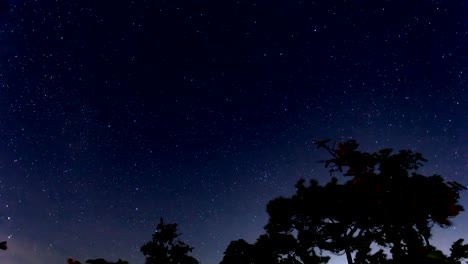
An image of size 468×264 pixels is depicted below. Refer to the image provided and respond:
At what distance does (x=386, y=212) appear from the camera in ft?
32.6

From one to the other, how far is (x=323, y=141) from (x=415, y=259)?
21.7ft

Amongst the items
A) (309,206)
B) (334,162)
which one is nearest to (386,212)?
(334,162)

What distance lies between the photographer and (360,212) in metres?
15.9

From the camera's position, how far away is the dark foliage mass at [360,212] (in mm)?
9906

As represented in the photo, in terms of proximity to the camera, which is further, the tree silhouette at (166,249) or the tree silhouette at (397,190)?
the tree silhouette at (166,249)

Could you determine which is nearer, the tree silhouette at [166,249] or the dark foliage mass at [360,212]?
the dark foliage mass at [360,212]

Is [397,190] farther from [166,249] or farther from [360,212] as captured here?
[166,249]

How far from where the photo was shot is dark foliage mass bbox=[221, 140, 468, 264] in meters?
9.91

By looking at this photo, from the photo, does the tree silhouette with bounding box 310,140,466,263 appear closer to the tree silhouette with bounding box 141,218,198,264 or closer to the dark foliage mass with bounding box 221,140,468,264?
the dark foliage mass with bounding box 221,140,468,264

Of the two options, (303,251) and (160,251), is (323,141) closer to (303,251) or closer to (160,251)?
(303,251)

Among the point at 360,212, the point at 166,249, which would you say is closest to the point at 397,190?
the point at 360,212

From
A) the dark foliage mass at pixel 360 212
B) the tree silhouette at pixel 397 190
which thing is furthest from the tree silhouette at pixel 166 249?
the tree silhouette at pixel 397 190

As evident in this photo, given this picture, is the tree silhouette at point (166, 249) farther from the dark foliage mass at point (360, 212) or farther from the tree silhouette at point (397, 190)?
the tree silhouette at point (397, 190)

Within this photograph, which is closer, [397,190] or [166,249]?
[397,190]
